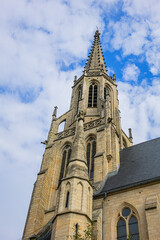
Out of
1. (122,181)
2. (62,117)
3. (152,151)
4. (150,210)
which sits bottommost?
(150,210)

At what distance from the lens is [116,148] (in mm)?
18844

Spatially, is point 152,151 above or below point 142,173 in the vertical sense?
above

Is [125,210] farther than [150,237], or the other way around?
[125,210]

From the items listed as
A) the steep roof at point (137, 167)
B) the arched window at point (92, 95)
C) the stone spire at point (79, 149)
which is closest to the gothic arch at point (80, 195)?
the stone spire at point (79, 149)

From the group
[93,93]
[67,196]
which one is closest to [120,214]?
[67,196]

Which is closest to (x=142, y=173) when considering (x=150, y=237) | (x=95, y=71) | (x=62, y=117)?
(x=150, y=237)

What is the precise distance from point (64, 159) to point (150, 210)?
374 inches

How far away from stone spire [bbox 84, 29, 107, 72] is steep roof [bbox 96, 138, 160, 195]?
12646 millimetres

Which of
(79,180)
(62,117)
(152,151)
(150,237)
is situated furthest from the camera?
(62,117)

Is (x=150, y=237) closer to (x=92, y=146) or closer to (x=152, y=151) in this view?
(x=152, y=151)

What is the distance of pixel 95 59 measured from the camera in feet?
109

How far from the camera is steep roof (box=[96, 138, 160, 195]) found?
48.9 ft

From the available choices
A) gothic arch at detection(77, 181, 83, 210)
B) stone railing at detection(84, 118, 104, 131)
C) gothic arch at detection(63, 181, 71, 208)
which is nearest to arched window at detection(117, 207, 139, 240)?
gothic arch at detection(77, 181, 83, 210)

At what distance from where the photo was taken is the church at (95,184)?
1254 centimetres
